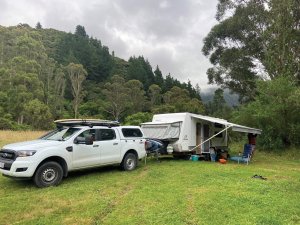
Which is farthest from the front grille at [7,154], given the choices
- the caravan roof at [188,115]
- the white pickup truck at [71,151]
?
the caravan roof at [188,115]

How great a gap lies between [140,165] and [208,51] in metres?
20.2

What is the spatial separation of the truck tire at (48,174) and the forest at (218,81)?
13.5 metres

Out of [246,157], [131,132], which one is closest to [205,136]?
[246,157]

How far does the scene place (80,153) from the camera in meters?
10.5

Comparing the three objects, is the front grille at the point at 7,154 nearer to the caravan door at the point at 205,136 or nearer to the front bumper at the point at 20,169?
the front bumper at the point at 20,169

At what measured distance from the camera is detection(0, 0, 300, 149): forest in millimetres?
20125

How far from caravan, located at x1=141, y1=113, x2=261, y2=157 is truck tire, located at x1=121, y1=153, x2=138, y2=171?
3.34 meters

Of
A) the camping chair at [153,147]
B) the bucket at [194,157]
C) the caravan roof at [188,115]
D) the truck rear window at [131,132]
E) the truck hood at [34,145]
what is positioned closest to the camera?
the truck hood at [34,145]

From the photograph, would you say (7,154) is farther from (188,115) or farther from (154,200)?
(188,115)

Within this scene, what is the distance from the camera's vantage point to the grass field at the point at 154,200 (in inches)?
257

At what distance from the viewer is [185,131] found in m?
16.0

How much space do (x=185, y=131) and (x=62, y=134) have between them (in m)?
7.12

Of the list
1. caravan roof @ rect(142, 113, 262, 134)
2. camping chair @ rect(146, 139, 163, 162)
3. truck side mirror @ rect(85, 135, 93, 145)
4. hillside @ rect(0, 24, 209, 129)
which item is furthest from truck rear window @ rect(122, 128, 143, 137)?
hillside @ rect(0, 24, 209, 129)

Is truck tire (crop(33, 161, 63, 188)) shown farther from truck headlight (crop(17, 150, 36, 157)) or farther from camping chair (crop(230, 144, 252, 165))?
camping chair (crop(230, 144, 252, 165))
